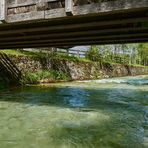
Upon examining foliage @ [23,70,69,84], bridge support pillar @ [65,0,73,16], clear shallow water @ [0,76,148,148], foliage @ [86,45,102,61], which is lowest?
clear shallow water @ [0,76,148,148]

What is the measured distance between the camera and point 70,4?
7.96m

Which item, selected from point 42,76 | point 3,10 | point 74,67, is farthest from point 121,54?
point 3,10

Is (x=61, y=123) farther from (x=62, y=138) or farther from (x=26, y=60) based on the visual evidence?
(x=26, y=60)

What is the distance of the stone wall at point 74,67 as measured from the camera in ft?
78.1

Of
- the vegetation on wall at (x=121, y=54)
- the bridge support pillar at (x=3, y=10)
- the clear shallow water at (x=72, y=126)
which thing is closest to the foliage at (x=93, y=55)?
the vegetation on wall at (x=121, y=54)

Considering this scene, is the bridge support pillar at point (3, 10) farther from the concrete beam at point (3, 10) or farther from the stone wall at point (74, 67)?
the stone wall at point (74, 67)

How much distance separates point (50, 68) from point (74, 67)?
4.25m

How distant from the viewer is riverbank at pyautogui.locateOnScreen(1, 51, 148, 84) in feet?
75.0

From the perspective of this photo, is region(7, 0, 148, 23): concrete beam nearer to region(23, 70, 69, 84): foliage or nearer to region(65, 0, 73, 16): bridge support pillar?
region(65, 0, 73, 16): bridge support pillar

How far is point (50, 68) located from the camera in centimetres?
2681

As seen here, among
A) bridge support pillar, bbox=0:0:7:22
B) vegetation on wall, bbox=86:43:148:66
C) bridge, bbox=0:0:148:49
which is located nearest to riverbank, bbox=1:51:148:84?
vegetation on wall, bbox=86:43:148:66

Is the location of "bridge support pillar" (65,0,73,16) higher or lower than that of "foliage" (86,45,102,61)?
higher

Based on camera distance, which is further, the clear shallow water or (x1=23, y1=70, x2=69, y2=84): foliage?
(x1=23, y1=70, x2=69, y2=84): foliage

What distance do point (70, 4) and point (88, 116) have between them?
3.67 metres
